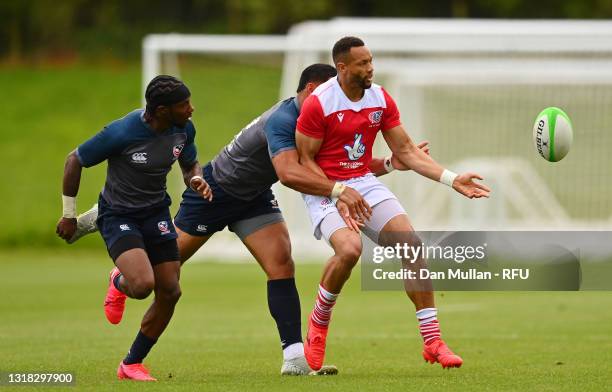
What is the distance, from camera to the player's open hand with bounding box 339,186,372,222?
10023 millimetres

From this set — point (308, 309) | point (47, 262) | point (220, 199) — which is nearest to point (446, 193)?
point (47, 262)

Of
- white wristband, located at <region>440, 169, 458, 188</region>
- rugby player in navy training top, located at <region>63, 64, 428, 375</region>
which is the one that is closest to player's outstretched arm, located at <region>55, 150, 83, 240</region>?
rugby player in navy training top, located at <region>63, 64, 428, 375</region>

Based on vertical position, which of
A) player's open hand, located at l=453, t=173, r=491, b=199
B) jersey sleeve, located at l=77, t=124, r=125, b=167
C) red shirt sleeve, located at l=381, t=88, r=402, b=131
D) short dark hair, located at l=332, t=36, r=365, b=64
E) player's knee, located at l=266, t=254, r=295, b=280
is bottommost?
player's knee, located at l=266, t=254, r=295, b=280

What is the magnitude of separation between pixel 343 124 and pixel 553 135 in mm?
2029

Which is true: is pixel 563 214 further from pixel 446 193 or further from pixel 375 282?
pixel 375 282

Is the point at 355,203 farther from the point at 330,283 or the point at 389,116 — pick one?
the point at 389,116

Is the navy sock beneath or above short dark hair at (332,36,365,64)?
beneath

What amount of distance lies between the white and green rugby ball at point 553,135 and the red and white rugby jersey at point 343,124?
1411 millimetres

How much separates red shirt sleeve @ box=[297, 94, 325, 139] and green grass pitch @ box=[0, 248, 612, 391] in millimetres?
1918

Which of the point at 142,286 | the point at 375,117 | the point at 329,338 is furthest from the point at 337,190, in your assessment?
the point at 329,338

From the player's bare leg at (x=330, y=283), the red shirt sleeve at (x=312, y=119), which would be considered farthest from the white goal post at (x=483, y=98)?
the red shirt sleeve at (x=312, y=119)

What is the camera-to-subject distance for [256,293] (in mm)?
20547

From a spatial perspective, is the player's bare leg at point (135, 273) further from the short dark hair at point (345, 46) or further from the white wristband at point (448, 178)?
the white wristband at point (448, 178)

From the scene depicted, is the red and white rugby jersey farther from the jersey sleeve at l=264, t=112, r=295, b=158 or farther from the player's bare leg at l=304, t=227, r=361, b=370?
the player's bare leg at l=304, t=227, r=361, b=370
